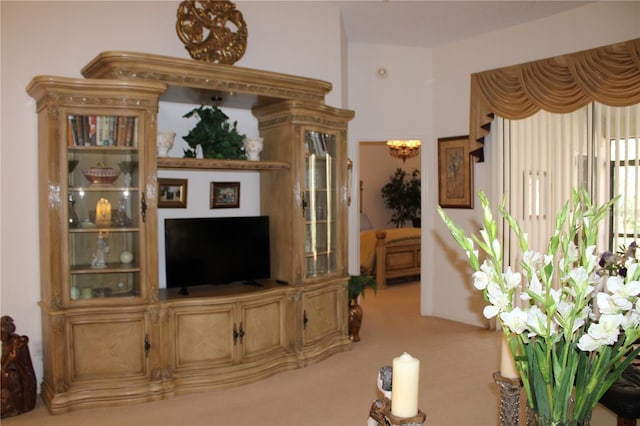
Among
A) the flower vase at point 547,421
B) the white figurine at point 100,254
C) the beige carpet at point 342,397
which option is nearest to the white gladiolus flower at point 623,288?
the flower vase at point 547,421

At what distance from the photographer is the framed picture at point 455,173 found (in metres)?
5.73

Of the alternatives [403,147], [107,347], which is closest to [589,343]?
[107,347]

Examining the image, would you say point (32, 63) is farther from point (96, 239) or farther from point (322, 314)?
point (322, 314)

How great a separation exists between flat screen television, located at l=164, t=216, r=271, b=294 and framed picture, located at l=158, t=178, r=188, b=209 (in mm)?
332

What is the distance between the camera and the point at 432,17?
5105 mm

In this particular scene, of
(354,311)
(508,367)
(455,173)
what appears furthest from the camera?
(455,173)

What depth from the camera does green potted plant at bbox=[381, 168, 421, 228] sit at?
33.7ft

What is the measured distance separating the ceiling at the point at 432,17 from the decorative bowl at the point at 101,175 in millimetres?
2700

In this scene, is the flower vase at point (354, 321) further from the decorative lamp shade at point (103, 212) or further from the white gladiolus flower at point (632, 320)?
the white gladiolus flower at point (632, 320)

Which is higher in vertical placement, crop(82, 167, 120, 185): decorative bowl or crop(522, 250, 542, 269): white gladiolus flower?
crop(82, 167, 120, 185): decorative bowl

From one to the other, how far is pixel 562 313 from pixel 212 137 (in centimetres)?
337

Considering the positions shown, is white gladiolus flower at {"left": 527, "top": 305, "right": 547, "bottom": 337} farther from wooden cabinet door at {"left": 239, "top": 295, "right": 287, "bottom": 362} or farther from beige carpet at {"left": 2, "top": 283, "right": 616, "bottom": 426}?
wooden cabinet door at {"left": 239, "top": 295, "right": 287, "bottom": 362}

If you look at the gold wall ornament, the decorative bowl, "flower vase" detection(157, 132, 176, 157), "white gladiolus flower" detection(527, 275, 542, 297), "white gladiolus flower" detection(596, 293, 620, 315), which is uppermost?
the gold wall ornament

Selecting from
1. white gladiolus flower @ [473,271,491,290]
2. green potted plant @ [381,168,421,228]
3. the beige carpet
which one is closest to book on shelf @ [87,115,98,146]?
the beige carpet
